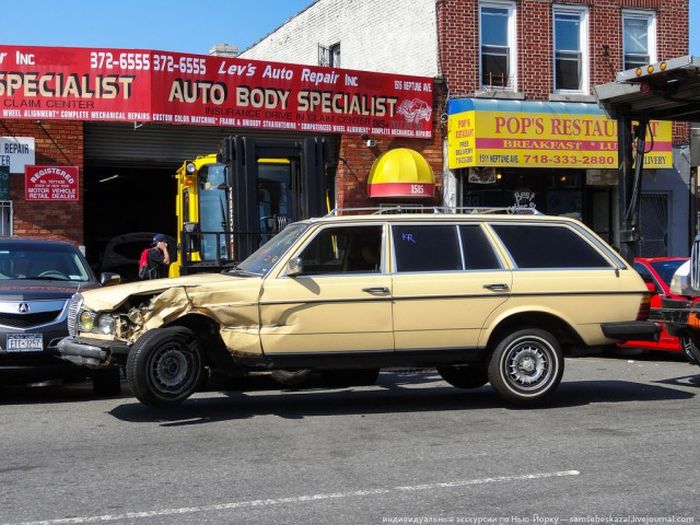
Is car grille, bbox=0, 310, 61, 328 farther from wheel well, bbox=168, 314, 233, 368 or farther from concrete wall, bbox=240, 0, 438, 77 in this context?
concrete wall, bbox=240, 0, 438, 77

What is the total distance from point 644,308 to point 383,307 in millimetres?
2507

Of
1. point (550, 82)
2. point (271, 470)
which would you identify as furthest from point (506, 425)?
point (550, 82)

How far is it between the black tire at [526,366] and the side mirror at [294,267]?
1928mm

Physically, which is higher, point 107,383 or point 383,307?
point 383,307

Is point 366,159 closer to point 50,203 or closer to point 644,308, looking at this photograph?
point 50,203

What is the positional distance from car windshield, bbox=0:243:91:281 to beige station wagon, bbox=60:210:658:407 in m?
2.38

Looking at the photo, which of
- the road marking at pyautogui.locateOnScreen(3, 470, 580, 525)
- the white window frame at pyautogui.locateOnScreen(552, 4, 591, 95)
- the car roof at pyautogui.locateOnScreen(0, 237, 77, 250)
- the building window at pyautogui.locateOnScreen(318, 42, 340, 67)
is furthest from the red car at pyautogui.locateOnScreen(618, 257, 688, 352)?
the building window at pyautogui.locateOnScreen(318, 42, 340, 67)

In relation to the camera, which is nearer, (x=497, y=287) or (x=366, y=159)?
(x=497, y=287)

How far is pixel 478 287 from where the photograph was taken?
332 inches

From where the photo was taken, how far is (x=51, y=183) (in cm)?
1764

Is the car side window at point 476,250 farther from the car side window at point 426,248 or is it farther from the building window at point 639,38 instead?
the building window at point 639,38

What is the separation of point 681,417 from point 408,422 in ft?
7.76

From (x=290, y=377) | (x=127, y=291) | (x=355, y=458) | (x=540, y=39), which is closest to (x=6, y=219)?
(x=290, y=377)

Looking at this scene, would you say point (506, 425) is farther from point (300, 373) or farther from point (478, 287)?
point (300, 373)
